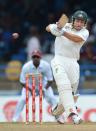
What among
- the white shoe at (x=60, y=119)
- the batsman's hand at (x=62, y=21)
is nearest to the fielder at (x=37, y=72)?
the white shoe at (x=60, y=119)

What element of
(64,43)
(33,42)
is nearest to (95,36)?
(33,42)

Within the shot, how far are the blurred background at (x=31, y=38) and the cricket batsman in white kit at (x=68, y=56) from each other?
5.09 meters

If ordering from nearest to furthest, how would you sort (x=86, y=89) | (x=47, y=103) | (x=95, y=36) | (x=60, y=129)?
(x=60, y=129) < (x=47, y=103) < (x=86, y=89) < (x=95, y=36)

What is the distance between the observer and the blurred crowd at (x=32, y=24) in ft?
58.8

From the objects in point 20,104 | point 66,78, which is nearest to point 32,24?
point 20,104

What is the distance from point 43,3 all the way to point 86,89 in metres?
3.83

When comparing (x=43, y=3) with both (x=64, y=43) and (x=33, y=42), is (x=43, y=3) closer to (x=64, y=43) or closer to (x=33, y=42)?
(x=33, y=42)

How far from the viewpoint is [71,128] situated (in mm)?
9859

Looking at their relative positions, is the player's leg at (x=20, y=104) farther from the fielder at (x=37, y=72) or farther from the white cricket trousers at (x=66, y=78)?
the white cricket trousers at (x=66, y=78)

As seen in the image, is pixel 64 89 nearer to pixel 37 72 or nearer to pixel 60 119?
pixel 60 119

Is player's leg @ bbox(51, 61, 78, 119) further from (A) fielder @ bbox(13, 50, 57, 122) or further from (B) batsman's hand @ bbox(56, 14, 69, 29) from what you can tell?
(A) fielder @ bbox(13, 50, 57, 122)

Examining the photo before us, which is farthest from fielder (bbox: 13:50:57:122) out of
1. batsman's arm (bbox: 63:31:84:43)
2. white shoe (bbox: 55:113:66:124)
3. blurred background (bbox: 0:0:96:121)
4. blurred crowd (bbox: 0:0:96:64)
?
batsman's arm (bbox: 63:31:84:43)

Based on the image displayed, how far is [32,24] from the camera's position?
63.6ft

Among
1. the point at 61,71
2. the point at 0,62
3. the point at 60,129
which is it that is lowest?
the point at 60,129
